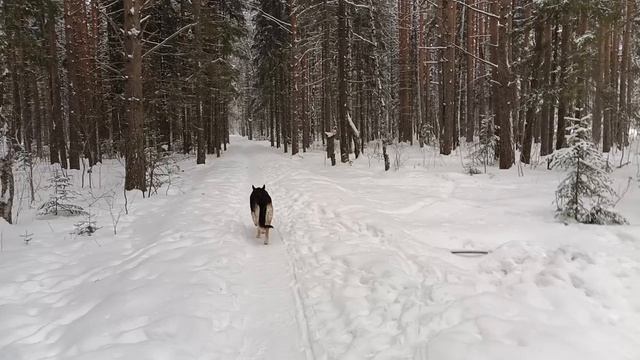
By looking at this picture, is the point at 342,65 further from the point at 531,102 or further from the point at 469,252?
the point at 469,252

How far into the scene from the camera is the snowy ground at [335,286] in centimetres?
390

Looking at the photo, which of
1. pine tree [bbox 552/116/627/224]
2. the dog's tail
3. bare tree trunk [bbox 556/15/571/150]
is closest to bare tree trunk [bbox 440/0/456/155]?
bare tree trunk [bbox 556/15/571/150]

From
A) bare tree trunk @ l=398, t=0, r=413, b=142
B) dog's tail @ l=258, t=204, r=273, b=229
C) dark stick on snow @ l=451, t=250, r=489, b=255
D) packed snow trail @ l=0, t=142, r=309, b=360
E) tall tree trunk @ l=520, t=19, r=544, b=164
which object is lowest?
packed snow trail @ l=0, t=142, r=309, b=360

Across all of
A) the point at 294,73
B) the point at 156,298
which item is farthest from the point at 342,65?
the point at 156,298

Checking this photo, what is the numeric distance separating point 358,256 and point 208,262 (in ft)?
7.26

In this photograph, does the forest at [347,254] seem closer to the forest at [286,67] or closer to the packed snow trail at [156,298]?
the packed snow trail at [156,298]

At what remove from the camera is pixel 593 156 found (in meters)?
6.45

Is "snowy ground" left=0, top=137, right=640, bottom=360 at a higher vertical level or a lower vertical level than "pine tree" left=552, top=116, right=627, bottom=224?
lower

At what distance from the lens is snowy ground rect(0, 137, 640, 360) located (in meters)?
3.90

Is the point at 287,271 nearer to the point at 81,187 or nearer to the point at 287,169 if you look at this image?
the point at 81,187

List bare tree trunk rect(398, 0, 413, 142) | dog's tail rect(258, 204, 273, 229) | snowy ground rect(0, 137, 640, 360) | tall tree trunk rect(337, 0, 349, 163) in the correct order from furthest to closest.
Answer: bare tree trunk rect(398, 0, 413, 142) < tall tree trunk rect(337, 0, 349, 163) < dog's tail rect(258, 204, 273, 229) < snowy ground rect(0, 137, 640, 360)

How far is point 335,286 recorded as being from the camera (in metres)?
5.48

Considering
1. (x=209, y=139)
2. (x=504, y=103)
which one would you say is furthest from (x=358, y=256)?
(x=209, y=139)

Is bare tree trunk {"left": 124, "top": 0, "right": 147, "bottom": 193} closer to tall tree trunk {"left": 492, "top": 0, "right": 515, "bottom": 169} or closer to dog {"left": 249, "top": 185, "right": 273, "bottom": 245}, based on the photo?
dog {"left": 249, "top": 185, "right": 273, "bottom": 245}
